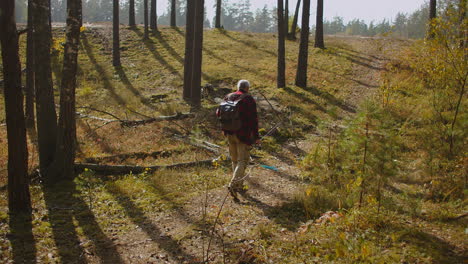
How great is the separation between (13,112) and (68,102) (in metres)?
1.78

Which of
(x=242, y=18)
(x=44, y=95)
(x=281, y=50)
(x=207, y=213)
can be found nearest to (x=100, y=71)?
(x=281, y=50)

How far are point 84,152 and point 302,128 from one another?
7.50 metres

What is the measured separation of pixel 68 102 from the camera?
26.5 ft

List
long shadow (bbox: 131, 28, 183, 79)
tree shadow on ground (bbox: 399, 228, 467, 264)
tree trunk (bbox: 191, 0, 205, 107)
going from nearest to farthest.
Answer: tree shadow on ground (bbox: 399, 228, 467, 264), tree trunk (bbox: 191, 0, 205, 107), long shadow (bbox: 131, 28, 183, 79)

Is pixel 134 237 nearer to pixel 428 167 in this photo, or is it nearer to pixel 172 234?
pixel 172 234

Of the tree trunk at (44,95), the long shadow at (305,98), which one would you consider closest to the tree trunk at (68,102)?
the tree trunk at (44,95)

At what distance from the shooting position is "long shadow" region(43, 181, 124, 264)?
551cm

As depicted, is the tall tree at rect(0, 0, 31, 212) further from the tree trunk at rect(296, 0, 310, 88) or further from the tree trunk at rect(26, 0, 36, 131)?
the tree trunk at rect(296, 0, 310, 88)

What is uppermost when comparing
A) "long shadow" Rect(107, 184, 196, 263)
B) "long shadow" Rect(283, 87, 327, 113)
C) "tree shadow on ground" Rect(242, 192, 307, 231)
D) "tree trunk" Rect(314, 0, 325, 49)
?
"tree trunk" Rect(314, 0, 325, 49)

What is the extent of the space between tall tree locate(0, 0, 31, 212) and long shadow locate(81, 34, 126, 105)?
41.9 ft

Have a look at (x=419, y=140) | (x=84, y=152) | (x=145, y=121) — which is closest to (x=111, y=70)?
(x=145, y=121)

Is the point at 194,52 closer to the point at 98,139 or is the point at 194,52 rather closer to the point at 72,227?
the point at 98,139

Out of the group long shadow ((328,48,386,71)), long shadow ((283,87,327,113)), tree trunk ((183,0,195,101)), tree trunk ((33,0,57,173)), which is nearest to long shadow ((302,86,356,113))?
long shadow ((283,87,327,113))

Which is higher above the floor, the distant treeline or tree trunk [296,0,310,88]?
the distant treeline
